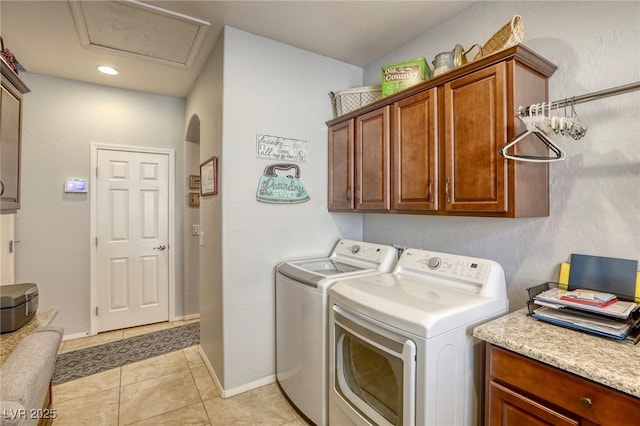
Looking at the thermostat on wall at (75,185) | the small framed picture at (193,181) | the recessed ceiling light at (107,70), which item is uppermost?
the recessed ceiling light at (107,70)

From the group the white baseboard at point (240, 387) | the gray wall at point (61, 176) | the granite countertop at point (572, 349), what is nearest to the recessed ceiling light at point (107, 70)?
the gray wall at point (61, 176)

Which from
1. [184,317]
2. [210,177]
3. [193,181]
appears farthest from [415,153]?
[184,317]

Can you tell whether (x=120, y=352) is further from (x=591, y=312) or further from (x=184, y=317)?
(x=591, y=312)

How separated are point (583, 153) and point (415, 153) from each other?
81 centimetres

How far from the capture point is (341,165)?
2.49 meters

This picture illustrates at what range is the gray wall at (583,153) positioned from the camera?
52.9 inches

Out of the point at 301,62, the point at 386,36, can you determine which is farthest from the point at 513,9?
the point at 301,62

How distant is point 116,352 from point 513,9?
4.10m

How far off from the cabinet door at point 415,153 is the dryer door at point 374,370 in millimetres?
817

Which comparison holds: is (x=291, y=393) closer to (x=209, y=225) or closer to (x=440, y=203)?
(x=209, y=225)

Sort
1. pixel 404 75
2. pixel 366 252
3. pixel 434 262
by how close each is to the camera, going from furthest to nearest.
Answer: pixel 366 252 → pixel 404 75 → pixel 434 262

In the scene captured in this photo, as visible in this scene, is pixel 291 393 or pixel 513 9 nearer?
pixel 513 9

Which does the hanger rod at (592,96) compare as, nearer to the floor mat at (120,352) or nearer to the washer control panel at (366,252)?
the washer control panel at (366,252)

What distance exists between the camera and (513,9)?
174 cm
